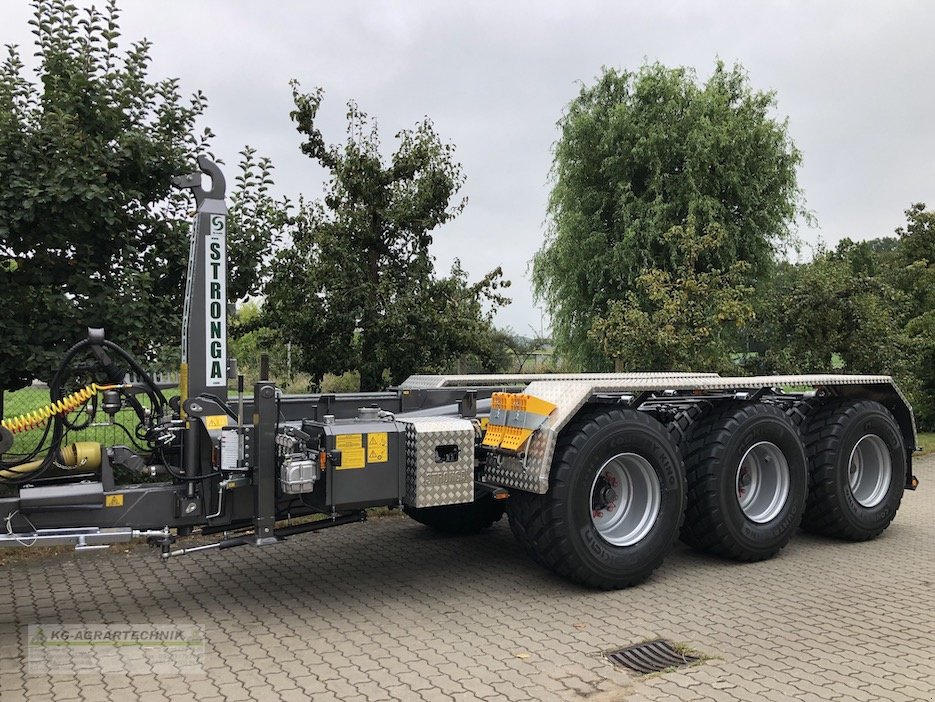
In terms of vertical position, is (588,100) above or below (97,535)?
above

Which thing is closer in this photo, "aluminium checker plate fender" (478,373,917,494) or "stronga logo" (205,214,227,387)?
"stronga logo" (205,214,227,387)

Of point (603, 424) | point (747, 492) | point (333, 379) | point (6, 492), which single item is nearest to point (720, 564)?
point (747, 492)

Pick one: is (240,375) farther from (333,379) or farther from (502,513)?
(333,379)

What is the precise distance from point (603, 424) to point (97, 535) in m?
3.35

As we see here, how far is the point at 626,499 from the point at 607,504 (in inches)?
6.2

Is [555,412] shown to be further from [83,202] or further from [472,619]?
[83,202]

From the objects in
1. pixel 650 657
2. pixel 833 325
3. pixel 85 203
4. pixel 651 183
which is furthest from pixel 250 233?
pixel 651 183

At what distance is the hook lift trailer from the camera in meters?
4.93

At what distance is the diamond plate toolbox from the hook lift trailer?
0.01 metres

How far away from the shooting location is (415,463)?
529cm

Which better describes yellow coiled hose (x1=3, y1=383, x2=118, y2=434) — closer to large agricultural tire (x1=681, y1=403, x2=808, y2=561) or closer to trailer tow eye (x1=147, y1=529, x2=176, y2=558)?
trailer tow eye (x1=147, y1=529, x2=176, y2=558)

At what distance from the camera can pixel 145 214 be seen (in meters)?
7.94
